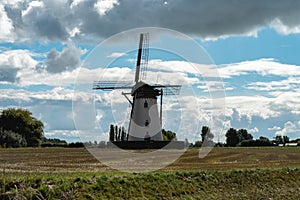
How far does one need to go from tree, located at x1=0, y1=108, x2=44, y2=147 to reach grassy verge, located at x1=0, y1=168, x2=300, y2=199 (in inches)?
3195

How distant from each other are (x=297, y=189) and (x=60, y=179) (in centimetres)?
1184

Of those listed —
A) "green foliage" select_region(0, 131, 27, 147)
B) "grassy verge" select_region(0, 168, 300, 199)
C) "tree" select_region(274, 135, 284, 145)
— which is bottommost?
"grassy verge" select_region(0, 168, 300, 199)

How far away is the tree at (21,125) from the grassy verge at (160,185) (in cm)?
8115

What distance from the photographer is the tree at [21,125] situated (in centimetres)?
10238

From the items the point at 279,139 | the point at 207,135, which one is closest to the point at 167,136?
the point at 207,135

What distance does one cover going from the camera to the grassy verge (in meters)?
17.5

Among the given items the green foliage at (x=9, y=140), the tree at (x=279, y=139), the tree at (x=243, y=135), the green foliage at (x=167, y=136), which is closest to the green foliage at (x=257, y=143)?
the tree at (x=279, y=139)

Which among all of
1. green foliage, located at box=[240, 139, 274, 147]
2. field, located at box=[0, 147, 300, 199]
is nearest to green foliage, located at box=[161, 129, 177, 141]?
green foliage, located at box=[240, 139, 274, 147]

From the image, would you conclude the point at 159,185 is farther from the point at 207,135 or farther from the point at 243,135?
the point at 243,135

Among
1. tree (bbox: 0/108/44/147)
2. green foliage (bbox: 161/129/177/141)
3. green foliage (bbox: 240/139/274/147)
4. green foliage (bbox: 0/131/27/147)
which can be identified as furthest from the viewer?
green foliage (bbox: 240/139/274/147)

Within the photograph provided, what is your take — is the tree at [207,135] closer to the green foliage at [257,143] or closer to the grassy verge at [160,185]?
the grassy verge at [160,185]

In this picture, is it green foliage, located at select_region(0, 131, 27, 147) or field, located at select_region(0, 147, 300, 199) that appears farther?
green foliage, located at select_region(0, 131, 27, 147)

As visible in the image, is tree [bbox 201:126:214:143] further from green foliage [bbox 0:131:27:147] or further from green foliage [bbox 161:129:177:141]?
green foliage [bbox 0:131:27:147]

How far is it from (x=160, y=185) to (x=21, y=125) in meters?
86.9
